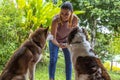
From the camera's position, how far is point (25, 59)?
4363 millimetres

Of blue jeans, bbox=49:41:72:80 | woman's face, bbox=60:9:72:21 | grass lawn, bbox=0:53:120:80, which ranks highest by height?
woman's face, bbox=60:9:72:21

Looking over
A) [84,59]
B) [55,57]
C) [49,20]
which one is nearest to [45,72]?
[49,20]

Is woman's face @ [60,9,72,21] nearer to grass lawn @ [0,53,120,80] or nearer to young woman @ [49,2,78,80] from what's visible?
young woman @ [49,2,78,80]

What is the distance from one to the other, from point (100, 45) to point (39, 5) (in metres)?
2.74

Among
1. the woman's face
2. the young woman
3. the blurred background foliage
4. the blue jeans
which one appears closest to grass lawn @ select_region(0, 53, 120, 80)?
the blurred background foliage

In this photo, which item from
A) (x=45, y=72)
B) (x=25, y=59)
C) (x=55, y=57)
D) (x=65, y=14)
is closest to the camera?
(x=25, y=59)

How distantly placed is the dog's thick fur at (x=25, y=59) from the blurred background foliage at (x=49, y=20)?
180 cm

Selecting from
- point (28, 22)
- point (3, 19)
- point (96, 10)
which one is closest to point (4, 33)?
point (3, 19)

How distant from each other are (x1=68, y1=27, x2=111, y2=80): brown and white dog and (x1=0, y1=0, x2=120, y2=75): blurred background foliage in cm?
247

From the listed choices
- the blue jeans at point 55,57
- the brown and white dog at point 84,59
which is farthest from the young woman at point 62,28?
the brown and white dog at point 84,59

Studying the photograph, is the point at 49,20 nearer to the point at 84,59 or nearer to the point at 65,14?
the point at 65,14

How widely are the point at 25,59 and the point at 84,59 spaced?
0.85 metres

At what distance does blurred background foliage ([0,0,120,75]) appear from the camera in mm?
7613

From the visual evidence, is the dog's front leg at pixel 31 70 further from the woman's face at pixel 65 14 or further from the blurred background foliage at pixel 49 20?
the blurred background foliage at pixel 49 20
